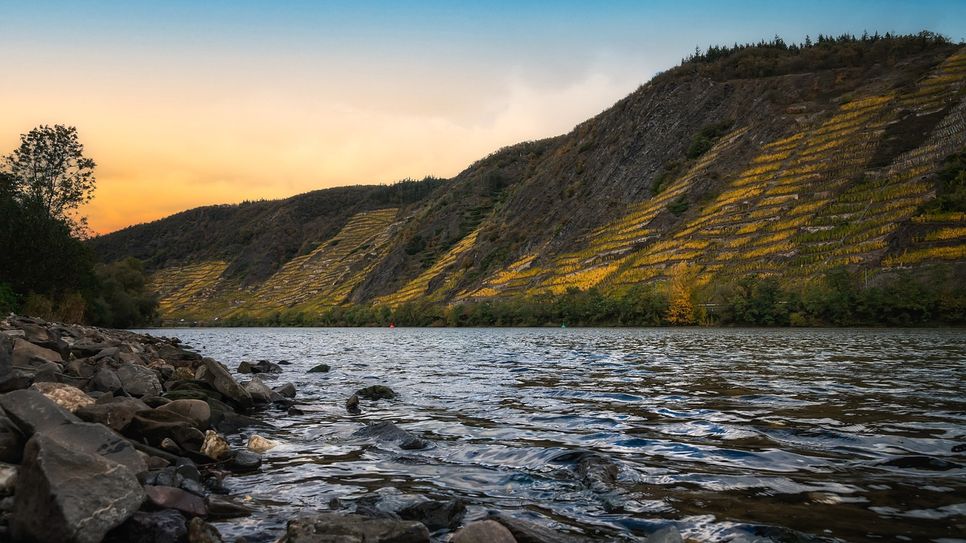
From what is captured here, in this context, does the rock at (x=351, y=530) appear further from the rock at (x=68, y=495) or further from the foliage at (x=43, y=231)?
the foliage at (x=43, y=231)

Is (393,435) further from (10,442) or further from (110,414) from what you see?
(10,442)

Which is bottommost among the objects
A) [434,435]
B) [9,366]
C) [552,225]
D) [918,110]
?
[434,435]

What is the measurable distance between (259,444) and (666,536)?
6880mm

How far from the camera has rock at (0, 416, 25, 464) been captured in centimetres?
624

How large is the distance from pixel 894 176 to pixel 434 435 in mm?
79221

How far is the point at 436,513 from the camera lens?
6043 mm

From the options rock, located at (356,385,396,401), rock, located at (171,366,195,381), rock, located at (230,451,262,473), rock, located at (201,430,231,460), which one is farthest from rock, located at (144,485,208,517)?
rock, located at (171,366,195,381)

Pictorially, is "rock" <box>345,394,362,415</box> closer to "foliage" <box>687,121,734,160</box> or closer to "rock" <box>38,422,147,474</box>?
"rock" <box>38,422,147,474</box>

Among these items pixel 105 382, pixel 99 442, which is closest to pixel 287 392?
pixel 105 382

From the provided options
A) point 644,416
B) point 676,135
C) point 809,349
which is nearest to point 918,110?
point 676,135

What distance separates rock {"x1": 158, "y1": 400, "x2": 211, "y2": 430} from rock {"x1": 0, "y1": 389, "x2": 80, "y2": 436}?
313 centimetres

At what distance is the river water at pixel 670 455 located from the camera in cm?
591

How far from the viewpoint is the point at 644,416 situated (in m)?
12.0

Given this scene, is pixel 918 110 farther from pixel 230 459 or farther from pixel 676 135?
pixel 230 459
